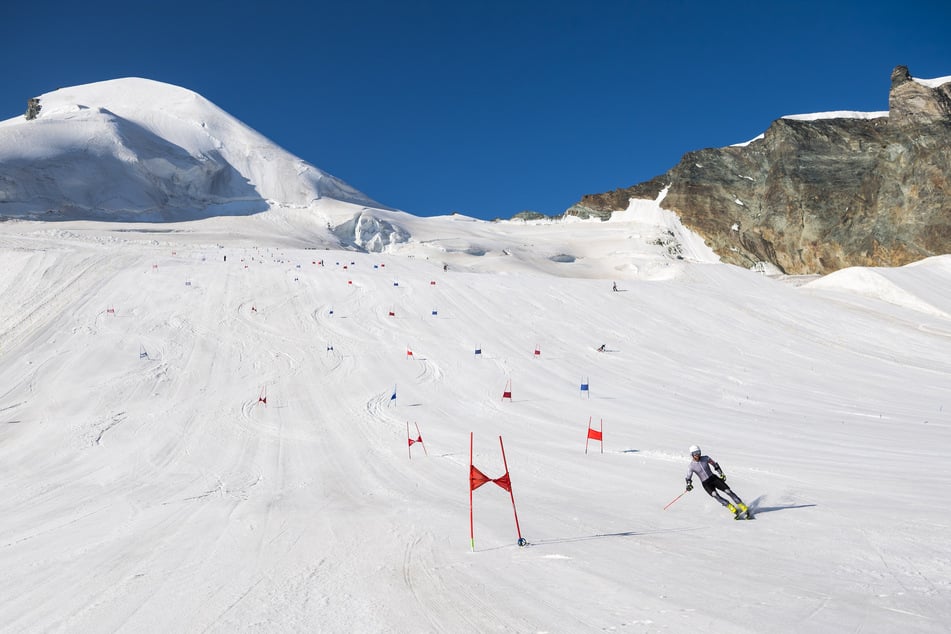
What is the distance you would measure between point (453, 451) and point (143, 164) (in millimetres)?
79024

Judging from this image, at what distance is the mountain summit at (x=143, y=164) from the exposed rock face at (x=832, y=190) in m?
→ 50.0

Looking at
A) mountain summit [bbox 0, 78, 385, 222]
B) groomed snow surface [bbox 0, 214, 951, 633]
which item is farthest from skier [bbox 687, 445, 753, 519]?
mountain summit [bbox 0, 78, 385, 222]

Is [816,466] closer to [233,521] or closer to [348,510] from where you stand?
[348,510]

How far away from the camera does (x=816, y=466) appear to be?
1241 centimetres

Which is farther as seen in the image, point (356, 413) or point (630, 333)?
point (630, 333)

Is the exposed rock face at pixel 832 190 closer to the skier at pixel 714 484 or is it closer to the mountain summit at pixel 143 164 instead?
the mountain summit at pixel 143 164

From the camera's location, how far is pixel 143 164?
78062mm

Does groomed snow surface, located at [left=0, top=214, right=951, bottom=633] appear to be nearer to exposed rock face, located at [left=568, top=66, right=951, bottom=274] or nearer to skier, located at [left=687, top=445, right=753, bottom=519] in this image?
skier, located at [left=687, top=445, right=753, bottom=519]

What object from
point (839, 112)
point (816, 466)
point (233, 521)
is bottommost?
point (233, 521)

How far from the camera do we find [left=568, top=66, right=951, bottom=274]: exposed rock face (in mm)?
64312

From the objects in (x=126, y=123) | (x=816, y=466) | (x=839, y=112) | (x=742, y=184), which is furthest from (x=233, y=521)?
(x=839, y=112)

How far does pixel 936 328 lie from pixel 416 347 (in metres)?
27.5

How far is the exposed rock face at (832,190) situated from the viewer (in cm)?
6431

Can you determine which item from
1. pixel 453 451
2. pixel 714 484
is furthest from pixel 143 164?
pixel 714 484
